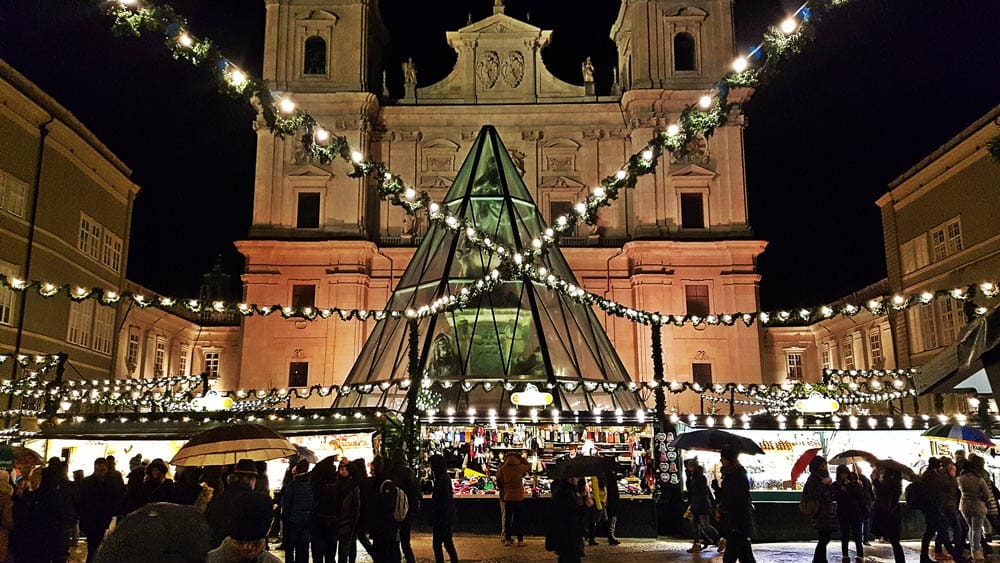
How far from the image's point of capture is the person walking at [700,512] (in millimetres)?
11055

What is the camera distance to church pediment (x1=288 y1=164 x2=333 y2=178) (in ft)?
105

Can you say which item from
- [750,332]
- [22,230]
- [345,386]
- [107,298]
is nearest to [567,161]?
[750,332]

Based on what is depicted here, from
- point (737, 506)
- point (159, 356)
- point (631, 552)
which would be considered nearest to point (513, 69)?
point (159, 356)

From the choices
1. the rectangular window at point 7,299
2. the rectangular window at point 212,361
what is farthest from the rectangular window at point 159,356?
the rectangular window at point 7,299

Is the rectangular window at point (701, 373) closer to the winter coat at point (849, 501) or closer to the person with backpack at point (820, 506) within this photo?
the winter coat at point (849, 501)

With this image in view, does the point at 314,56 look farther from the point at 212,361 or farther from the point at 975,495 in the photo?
the point at 975,495

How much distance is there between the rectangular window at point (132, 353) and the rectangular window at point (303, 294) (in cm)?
793

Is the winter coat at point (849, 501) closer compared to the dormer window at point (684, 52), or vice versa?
the winter coat at point (849, 501)

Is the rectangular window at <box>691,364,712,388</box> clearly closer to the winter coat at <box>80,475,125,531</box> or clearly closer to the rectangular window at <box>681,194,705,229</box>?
the rectangular window at <box>681,194,705,229</box>

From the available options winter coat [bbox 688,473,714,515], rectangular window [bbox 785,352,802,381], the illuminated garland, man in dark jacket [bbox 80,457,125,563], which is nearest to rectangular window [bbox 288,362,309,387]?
the illuminated garland

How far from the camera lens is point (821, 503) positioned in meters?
8.78

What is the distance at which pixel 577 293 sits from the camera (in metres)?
15.0

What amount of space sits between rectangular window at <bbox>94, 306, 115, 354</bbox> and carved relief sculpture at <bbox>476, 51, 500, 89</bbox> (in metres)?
18.0

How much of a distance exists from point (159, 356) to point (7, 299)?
1385 centimetres
